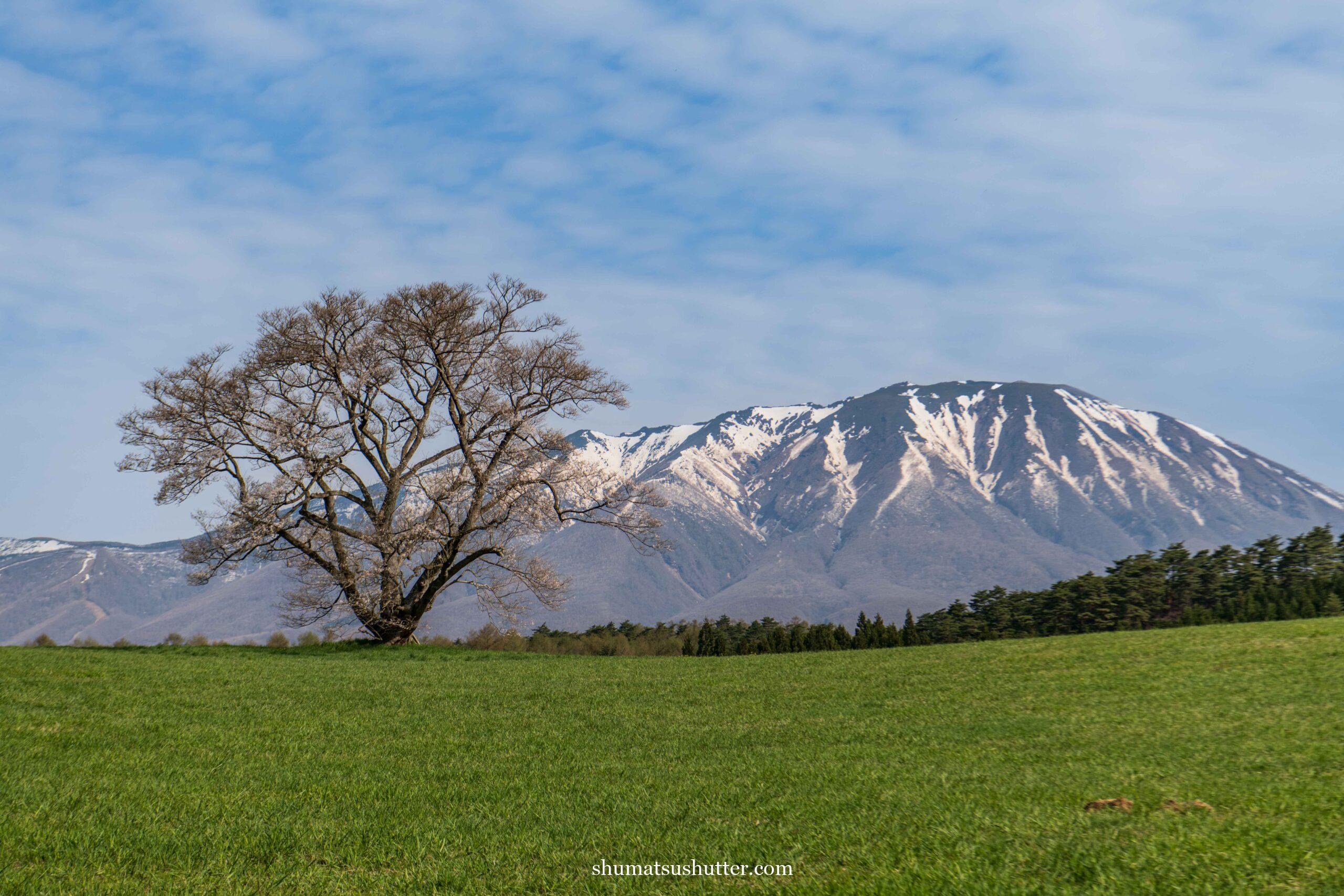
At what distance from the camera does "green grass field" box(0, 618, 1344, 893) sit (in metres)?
6.91

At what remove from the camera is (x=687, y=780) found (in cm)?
1036

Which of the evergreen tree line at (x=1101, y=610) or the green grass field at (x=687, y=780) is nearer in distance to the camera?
the green grass field at (x=687, y=780)

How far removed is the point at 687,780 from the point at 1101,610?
4265cm

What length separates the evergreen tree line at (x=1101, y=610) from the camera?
37.7 metres

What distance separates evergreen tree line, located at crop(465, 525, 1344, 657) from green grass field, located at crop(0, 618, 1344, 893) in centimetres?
1850

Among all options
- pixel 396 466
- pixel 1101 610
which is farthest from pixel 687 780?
pixel 1101 610

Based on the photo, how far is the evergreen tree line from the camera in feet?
124

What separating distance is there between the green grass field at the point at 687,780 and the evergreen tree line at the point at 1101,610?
1850 centimetres

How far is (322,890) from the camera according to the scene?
6809 mm

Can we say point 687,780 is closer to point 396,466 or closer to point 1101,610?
point 396,466

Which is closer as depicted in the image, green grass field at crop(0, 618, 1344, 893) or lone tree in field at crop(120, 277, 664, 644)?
green grass field at crop(0, 618, 1344, 893)

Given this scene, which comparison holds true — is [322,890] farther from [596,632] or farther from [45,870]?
[596,632]

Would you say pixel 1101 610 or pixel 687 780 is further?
pixel 1101 610

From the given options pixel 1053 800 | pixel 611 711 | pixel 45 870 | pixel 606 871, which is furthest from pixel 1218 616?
pixel 45 870
